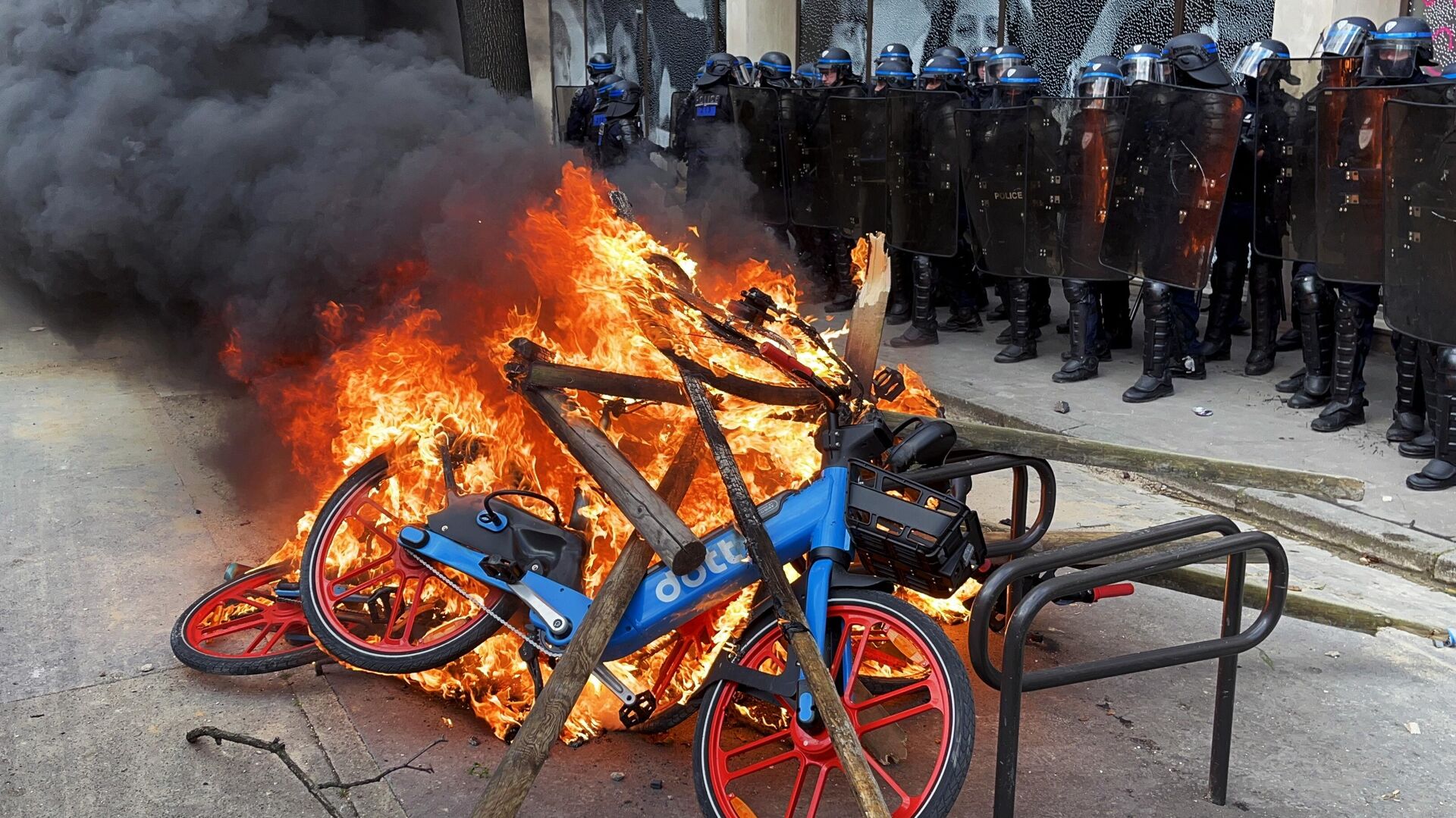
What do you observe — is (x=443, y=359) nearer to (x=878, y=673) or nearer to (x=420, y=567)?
(x=420, y=567)

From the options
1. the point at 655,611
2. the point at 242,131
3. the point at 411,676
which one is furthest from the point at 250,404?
the point at 655,611

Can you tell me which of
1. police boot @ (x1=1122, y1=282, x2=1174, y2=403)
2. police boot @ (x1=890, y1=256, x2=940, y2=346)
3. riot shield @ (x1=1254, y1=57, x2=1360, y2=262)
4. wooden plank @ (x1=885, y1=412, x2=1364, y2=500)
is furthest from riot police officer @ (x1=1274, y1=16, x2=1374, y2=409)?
wooden plank @ (x1=885, y1=412, x2=1364, y2=500)

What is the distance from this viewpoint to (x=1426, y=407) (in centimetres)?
593

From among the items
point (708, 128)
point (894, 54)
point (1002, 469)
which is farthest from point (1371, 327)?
point (708, 128)

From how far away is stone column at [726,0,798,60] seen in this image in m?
14.3

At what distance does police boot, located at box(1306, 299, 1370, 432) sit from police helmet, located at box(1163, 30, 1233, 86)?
1.48 meters

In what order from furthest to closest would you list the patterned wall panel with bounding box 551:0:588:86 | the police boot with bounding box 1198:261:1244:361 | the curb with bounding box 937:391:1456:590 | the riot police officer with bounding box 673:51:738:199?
the patterned wall panel with bounding box 551:0:588:86 → the riot police officer with bounding box 673:51:738:199 → the police boot with bounding box 1198:261:1244:361 → the curb with bounding box 937:391:1456:590

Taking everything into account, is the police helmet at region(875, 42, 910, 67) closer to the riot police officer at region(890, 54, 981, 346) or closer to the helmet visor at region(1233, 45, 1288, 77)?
the riot police officer at region(890, 54, 981, 346)

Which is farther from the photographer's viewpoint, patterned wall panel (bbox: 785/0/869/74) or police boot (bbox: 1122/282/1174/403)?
patterned wall panel (bbox: 785/0/869/74)

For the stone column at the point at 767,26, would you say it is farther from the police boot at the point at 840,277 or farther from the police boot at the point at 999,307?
the police boot at the point at 999,307

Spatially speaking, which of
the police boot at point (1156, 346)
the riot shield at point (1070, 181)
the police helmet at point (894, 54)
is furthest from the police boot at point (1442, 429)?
the police helmet at point (894, 54)

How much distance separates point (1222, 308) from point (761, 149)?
4.47m

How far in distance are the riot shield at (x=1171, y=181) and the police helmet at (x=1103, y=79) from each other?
0.26 m

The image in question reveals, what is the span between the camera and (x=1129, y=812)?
319 centimetres
